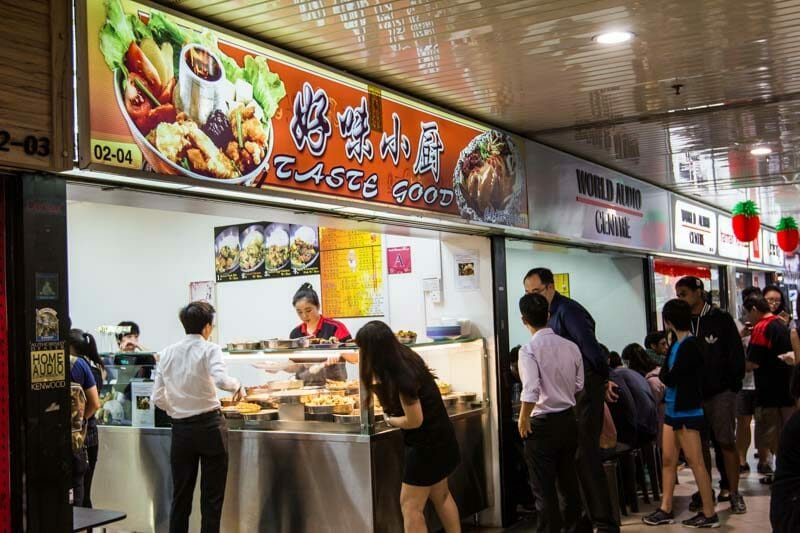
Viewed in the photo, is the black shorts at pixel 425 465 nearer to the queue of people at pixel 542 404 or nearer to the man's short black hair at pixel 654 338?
the queue of people at pixel 542 404

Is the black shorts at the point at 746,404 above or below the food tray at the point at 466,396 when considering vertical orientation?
below

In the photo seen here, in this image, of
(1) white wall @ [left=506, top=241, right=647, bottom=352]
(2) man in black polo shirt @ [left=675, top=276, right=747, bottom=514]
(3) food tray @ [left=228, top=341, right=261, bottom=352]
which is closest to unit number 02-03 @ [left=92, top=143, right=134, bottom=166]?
(3) food tray @ [left=228, top=341, right=261, bottom=352]

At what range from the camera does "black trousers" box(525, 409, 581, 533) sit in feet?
16.5

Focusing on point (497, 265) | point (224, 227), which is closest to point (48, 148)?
point (497, 265)

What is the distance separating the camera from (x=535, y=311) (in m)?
5.11

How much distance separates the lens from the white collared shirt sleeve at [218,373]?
502 cm

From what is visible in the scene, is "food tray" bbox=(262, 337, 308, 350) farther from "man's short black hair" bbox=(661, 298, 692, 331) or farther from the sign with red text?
"man's short black hair" bbox=(661, 298, 692, 331)

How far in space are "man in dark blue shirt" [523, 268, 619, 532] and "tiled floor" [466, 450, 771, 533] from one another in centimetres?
75

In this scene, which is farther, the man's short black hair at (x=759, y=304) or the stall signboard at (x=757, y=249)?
the stall signboard at (x=757, y=249)

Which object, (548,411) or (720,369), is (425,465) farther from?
(720,369)

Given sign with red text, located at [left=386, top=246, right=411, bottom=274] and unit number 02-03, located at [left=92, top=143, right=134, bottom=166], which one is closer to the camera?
unit number 02-03, located at [left=92, top=143, right=134, bottom=166]

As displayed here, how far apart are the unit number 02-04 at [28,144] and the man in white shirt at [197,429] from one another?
7.05 feet

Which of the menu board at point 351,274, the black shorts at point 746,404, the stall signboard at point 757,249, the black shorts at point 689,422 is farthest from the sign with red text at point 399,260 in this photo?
the stall signboard at point 757,249

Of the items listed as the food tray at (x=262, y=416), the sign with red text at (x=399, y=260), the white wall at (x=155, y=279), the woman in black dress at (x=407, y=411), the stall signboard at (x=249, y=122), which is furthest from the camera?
the white wall at (x=155, y=279)
